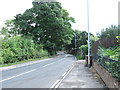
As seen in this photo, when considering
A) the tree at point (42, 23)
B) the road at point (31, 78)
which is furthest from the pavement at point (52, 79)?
the tree at point (42, 23)

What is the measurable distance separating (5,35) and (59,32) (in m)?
20.3

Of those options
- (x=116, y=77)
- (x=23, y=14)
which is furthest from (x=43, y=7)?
(x=116, y=77)

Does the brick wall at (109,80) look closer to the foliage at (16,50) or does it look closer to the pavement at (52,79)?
the pavement at (52,79)

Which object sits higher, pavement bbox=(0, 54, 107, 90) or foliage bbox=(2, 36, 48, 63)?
foliage bbox=(2, 36, 48, 63)

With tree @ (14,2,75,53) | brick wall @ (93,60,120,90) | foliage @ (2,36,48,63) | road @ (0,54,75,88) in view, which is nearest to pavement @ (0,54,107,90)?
road @ (0,54,75,88)

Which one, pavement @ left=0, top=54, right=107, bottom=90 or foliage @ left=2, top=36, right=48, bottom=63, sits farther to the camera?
foliage @ left=2, top=36, right=48, bottom=63

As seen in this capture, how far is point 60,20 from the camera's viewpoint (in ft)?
129

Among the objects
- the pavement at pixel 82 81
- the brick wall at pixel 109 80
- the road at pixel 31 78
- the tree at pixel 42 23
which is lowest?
the road at pixel 31 78

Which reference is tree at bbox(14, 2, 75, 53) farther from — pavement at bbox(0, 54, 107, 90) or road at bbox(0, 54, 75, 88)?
pavement at bbox(0, 54, 107, 90)

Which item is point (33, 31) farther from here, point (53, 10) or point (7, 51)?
point (7, 51)

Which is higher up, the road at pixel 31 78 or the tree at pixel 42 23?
the tree at pixel 42 23

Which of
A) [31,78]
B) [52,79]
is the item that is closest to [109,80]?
Answer: [52,79]

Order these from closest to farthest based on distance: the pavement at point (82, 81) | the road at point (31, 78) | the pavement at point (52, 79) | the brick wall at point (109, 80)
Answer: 1. the brick wall at point (109, 80)
2. the pavement at point (82, 81)
3. the pavement at point (52, 79)
4. the road at point (31, 78)

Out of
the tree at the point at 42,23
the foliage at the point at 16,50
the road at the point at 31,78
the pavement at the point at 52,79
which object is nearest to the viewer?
the pavement at the point at 52,79
